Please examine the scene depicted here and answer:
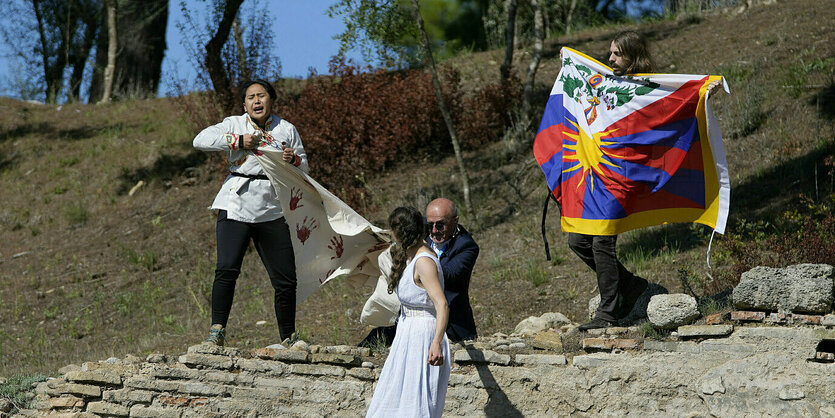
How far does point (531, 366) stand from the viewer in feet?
18.0

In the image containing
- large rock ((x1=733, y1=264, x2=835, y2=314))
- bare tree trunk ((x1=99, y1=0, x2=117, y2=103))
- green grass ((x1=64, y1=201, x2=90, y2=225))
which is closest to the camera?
large rock ((x1=733, y1=264, x2=835, y2=314))

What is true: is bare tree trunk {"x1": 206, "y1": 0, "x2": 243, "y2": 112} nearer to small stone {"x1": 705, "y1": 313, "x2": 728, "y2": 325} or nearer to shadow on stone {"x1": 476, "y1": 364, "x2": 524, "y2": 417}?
shadow on stone {"x1": 476, "y1": 364, "x2": 524, "y2": 417}

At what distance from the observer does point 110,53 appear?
16.6 metres

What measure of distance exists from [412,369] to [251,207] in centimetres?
202

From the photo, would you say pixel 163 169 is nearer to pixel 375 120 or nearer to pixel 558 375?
pixel 375 120

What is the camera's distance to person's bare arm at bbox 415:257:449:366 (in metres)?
4.38

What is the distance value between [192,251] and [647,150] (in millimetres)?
7254

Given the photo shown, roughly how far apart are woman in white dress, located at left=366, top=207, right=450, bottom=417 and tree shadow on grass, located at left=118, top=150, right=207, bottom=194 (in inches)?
390

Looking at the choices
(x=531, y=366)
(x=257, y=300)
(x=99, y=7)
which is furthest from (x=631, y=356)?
(x=99, y=7)

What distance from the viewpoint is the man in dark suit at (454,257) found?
534 cm

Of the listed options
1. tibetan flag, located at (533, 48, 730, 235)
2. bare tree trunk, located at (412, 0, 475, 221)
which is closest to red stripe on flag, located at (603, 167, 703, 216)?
tibetan flag, located at (533, 48, 730, 235)

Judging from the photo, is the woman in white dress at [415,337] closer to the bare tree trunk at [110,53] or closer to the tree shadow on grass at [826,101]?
the tree shadow on grass at [826,101]

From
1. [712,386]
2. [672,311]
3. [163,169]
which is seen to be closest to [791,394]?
[712,386]

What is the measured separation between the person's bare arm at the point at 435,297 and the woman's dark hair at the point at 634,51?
7.75 ft
